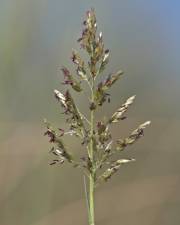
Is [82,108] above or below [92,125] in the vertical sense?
above

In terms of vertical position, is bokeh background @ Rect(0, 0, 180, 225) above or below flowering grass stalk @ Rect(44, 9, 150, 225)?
above

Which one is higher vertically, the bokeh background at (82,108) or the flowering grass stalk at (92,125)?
the bokeh background at (82,108)

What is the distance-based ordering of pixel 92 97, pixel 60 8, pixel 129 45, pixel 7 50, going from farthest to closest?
pixel 129 45 < pixel 60 8 < pixel 7 50 < pixel 92 97

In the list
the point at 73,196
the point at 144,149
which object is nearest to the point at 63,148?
the point at 73,196

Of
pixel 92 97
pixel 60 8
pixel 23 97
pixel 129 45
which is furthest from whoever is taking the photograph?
pixel 129 45

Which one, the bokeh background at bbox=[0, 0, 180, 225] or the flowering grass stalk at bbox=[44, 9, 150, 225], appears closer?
the flowering grass stalk at bbox=[44, 9, 150, 225]

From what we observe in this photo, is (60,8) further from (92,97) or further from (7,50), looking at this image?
(92,97)

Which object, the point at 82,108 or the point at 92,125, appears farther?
the point at 82,108

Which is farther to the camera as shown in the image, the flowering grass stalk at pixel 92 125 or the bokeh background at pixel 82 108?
the bokeh background at pixel 82 108
